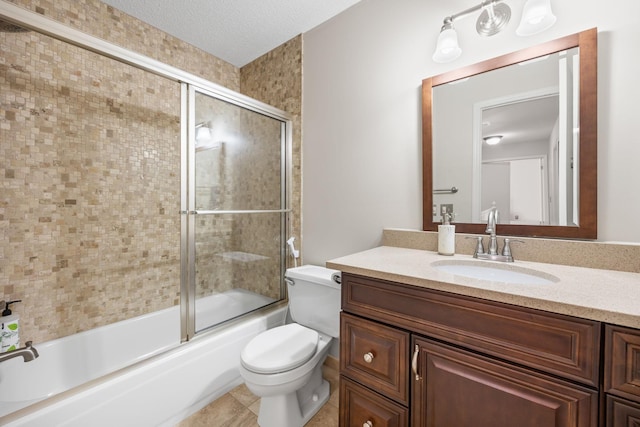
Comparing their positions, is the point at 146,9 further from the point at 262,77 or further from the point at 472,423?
the point at 472,423

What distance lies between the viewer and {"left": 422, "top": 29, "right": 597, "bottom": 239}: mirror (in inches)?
42.0

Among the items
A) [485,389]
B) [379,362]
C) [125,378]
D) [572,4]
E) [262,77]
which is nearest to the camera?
[485,389]

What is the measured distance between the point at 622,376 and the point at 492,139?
1.01 meters

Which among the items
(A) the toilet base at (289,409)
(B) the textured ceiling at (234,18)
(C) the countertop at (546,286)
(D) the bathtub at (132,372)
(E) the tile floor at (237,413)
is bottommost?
(E) the tile floor at (237,413)

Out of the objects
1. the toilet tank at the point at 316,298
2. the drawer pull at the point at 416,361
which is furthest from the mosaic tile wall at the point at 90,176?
the drawer pull at the point at 416,361

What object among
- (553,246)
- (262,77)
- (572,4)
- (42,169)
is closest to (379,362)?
(553,246)

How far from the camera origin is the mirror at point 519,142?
1.07 meters

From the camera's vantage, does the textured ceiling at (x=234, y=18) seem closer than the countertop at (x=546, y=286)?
No

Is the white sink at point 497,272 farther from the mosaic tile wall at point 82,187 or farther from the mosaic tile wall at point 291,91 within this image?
the mosaic tile wall at point 82,187

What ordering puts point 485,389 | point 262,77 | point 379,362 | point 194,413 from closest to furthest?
point 485,389 → point 379,362 → point 194,413 → point 262,77

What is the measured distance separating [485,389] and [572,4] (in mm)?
1528

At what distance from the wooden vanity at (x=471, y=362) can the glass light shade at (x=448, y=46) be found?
3.71 ft

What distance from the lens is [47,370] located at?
1.48m

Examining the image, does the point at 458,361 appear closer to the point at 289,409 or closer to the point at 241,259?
the point at 289,409
